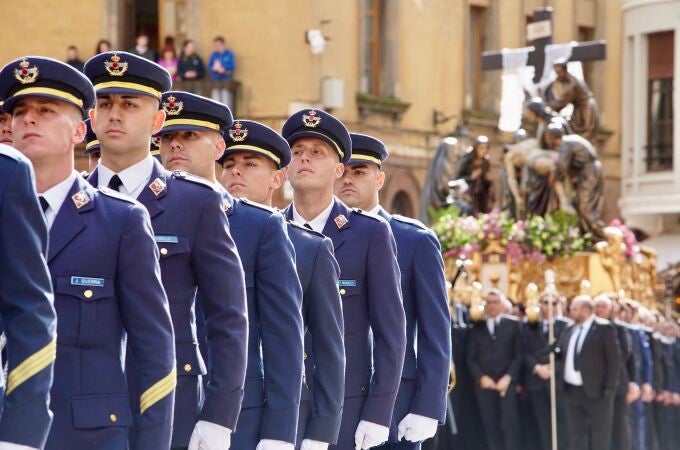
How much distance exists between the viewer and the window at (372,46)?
34844 millimetres

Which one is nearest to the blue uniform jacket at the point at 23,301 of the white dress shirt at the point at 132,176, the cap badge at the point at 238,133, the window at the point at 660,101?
the white dress shirt at the point at 132,176

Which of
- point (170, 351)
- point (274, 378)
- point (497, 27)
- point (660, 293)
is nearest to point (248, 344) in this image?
point (274, 378)

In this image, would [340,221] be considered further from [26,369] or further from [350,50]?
[350,50]

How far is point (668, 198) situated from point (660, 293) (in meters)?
5.22

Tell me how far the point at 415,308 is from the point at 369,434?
3.54 ft

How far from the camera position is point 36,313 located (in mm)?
4738

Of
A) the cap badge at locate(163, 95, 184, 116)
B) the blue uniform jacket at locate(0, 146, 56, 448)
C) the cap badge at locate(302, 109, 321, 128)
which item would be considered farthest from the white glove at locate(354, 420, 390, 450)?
the blue uniform jacket at locate(0, 146, 56, 448)

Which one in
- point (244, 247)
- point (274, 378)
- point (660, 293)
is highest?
point (244, 247)

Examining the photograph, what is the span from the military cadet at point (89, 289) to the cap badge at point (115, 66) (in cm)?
65

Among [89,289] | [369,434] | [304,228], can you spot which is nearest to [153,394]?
[89,289]

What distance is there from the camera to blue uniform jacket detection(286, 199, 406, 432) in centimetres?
800

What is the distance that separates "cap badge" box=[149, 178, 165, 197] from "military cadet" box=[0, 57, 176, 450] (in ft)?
2.41

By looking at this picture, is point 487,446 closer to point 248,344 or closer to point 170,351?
point 248,344

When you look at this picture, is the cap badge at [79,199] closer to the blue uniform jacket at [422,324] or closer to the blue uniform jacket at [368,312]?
the blue uniform jacket at [368,312]
